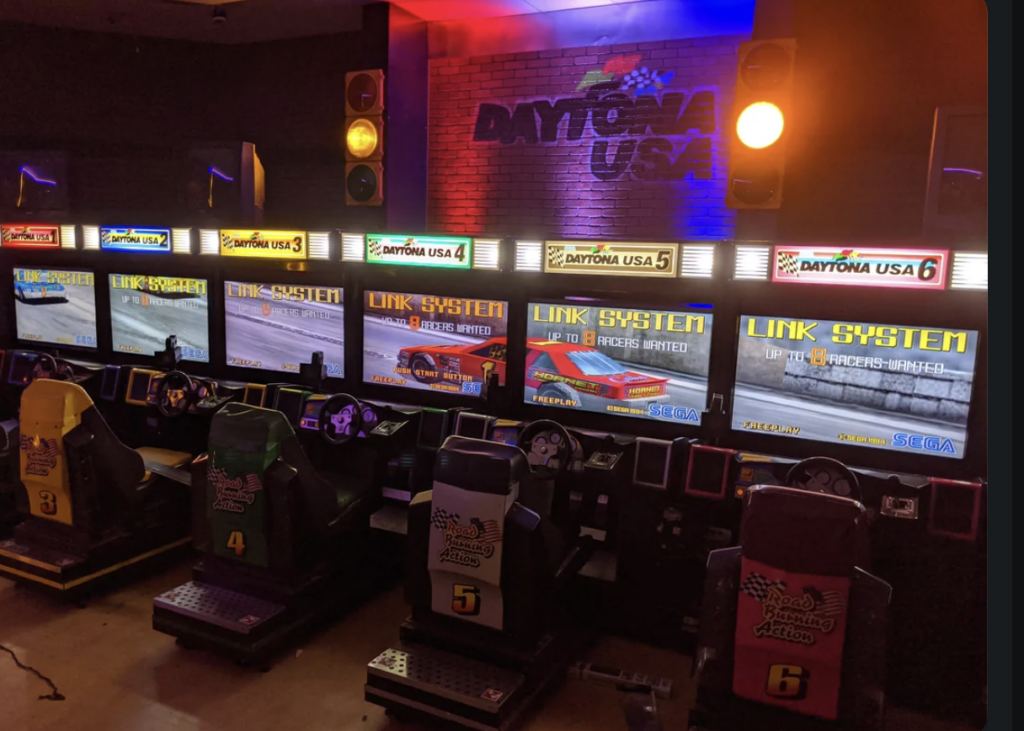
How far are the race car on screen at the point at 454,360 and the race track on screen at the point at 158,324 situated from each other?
209 cm

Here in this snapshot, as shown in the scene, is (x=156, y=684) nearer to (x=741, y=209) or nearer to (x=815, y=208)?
(x=741, y=209)

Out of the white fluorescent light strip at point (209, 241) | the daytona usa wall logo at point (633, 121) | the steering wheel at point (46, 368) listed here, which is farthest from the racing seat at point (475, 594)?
the steering wheel at point (46, 368)

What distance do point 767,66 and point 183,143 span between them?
5862 mm

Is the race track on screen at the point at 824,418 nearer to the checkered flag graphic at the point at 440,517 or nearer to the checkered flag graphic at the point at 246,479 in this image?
the checkered flag graphic at the point at 440,517

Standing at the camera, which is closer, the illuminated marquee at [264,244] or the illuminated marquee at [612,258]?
the illuminated marquee at [612,258]

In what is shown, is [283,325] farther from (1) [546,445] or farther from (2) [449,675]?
(2) [449,675]

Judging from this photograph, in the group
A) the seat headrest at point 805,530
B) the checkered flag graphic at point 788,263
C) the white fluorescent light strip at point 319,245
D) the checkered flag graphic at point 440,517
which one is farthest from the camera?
the white fluorescent light strip at point 319,245

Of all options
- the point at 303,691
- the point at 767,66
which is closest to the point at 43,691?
the point at 303,691

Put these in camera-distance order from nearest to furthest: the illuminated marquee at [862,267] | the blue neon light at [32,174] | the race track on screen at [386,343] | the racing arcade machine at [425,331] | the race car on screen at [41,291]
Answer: the illuminated marquee at [862,267]
the racing arcade machine at [425,331]
the race track on screen at [386,343]
the race car on screen at [41,291]
the blue neon light at [32,174]

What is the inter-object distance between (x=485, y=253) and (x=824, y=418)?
7.86 ft

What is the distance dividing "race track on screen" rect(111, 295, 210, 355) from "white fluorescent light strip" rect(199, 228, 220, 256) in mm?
452

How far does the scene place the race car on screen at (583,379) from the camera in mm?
4574

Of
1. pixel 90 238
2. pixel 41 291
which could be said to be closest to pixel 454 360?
pixel 90 238

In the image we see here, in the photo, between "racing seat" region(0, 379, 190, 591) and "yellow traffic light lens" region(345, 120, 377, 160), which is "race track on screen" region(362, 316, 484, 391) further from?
"racing seat" region(0, 379, 190, 591)
